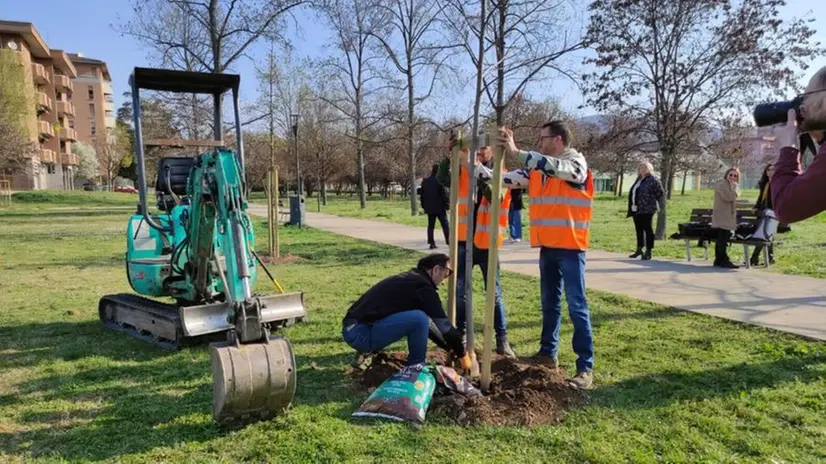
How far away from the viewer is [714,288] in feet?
28.1

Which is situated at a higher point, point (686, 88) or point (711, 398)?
point (686, 88)

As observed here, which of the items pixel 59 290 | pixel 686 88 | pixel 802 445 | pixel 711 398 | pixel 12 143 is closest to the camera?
pixel 802 445

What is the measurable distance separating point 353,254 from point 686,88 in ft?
31.8

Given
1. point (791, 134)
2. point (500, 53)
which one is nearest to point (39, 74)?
point (500, 53)

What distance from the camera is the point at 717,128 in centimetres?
1623

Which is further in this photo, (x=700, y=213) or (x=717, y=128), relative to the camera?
(x=717, y=128)

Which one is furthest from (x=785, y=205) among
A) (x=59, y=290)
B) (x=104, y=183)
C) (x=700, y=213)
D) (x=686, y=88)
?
(x=104, y=183)

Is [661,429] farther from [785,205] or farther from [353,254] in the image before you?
[353,254]

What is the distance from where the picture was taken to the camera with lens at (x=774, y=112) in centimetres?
262

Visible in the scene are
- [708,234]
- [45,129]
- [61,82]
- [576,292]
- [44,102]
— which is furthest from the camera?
[61,82]

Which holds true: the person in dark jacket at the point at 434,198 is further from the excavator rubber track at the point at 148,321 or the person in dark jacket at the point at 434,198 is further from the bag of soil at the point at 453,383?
the bag of soil at the point at 453,383

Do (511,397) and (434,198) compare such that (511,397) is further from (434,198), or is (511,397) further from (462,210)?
(434,198)

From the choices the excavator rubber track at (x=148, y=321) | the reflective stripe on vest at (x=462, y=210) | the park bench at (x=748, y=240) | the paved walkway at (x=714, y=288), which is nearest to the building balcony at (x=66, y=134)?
the paved walkway at (x=714, y=288)

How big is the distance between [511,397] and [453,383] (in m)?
0.43
